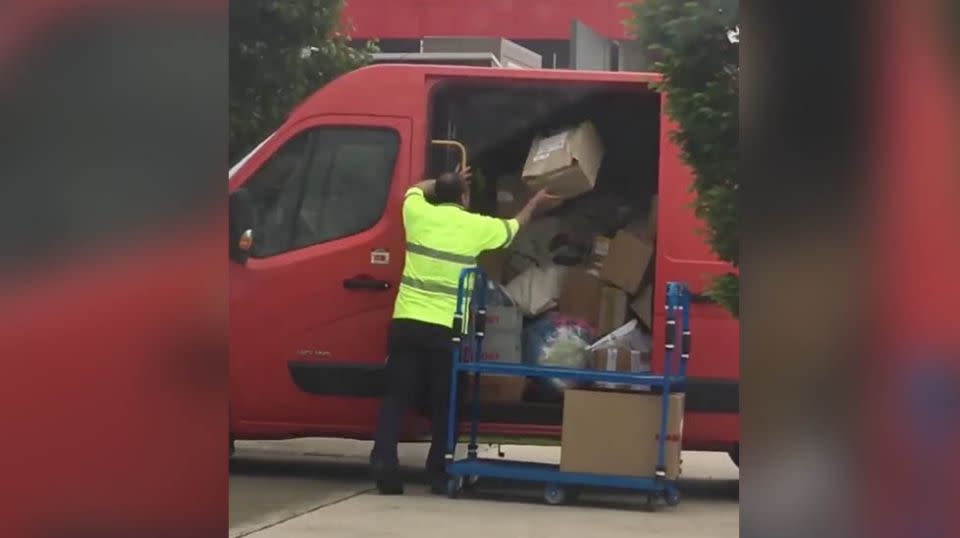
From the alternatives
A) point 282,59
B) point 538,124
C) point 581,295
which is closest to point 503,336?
point 581,295

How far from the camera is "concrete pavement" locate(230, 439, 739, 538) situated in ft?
18.8

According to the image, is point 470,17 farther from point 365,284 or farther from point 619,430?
point 619,430

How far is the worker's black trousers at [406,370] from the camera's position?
6.57 meters

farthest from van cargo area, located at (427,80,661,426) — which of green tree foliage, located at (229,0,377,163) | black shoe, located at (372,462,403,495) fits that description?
green tree foliage, located at (229,0,377,163)

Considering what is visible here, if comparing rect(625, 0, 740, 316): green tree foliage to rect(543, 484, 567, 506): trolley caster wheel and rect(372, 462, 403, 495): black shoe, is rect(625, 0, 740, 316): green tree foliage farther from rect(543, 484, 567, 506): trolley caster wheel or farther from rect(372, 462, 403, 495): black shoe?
rect(372, 462, 403, 495): black shoe

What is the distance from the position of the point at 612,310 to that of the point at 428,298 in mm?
1107

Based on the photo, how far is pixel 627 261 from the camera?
7.04 meters

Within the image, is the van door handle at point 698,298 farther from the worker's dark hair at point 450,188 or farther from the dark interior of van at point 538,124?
the worker's dark hair at point 450,188

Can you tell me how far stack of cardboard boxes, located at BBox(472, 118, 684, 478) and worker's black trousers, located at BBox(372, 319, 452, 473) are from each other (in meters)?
0.42
